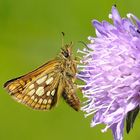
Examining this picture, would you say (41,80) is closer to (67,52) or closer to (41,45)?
(67,52)

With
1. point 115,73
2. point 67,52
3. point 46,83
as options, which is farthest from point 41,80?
point 115,73

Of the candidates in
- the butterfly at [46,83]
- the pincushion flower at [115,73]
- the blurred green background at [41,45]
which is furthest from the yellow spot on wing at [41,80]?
the blurred green background at [41,45]

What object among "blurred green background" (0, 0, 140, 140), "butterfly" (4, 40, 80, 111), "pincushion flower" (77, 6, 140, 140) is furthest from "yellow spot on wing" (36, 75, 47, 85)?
"blurred green background" (0, 0, 140, 140)

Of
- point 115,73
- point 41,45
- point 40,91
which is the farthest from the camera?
point 41,45

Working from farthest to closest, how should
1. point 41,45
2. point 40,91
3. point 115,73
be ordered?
1. point 41,45
2. point 40,91
3. point 115,73

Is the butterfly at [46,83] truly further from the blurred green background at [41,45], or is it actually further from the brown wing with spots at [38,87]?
the blurred green background at [41,45]

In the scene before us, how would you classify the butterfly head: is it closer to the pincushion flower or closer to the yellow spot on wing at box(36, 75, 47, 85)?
the yellow spot on wing at box(36, 75, 47, 85)
